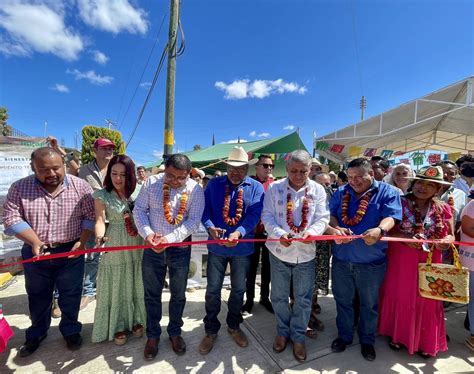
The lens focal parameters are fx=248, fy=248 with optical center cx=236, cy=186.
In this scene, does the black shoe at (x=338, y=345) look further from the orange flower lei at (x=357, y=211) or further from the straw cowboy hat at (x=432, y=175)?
the straw cowboy hat at (x=432, y=175)

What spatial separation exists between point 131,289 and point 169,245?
937mm

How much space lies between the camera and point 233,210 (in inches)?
107

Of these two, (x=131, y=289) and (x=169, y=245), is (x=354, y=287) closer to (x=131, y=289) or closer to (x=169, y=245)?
(x=169, y=245)

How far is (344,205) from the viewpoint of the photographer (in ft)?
8.57

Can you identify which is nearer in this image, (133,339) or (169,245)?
(169,245)

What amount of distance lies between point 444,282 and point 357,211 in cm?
95

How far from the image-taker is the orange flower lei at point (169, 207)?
2.50m

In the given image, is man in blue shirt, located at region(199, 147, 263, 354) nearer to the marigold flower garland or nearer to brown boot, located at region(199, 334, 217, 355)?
brown boot, located at region(199, 334, 217, 355)

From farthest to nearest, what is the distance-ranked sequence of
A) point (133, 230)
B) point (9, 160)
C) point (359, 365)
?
1. point (9, 160)
2. point (133, 230)
3. point (359, 365)

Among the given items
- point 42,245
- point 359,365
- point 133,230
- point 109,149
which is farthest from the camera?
point 109,149

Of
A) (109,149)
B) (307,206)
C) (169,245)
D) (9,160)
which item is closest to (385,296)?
(307,206)

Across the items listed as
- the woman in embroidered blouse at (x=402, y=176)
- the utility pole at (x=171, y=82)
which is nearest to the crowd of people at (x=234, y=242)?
the woman in embroidered blouse at (x=402, y=176)

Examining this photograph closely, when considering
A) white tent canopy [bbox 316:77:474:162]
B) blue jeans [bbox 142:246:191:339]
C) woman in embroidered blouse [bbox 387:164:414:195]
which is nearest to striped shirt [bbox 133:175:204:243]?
blue jeans [bbox 142:246:191:339]

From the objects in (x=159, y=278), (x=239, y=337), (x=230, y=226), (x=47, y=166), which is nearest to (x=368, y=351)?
(x=239, y=337)
